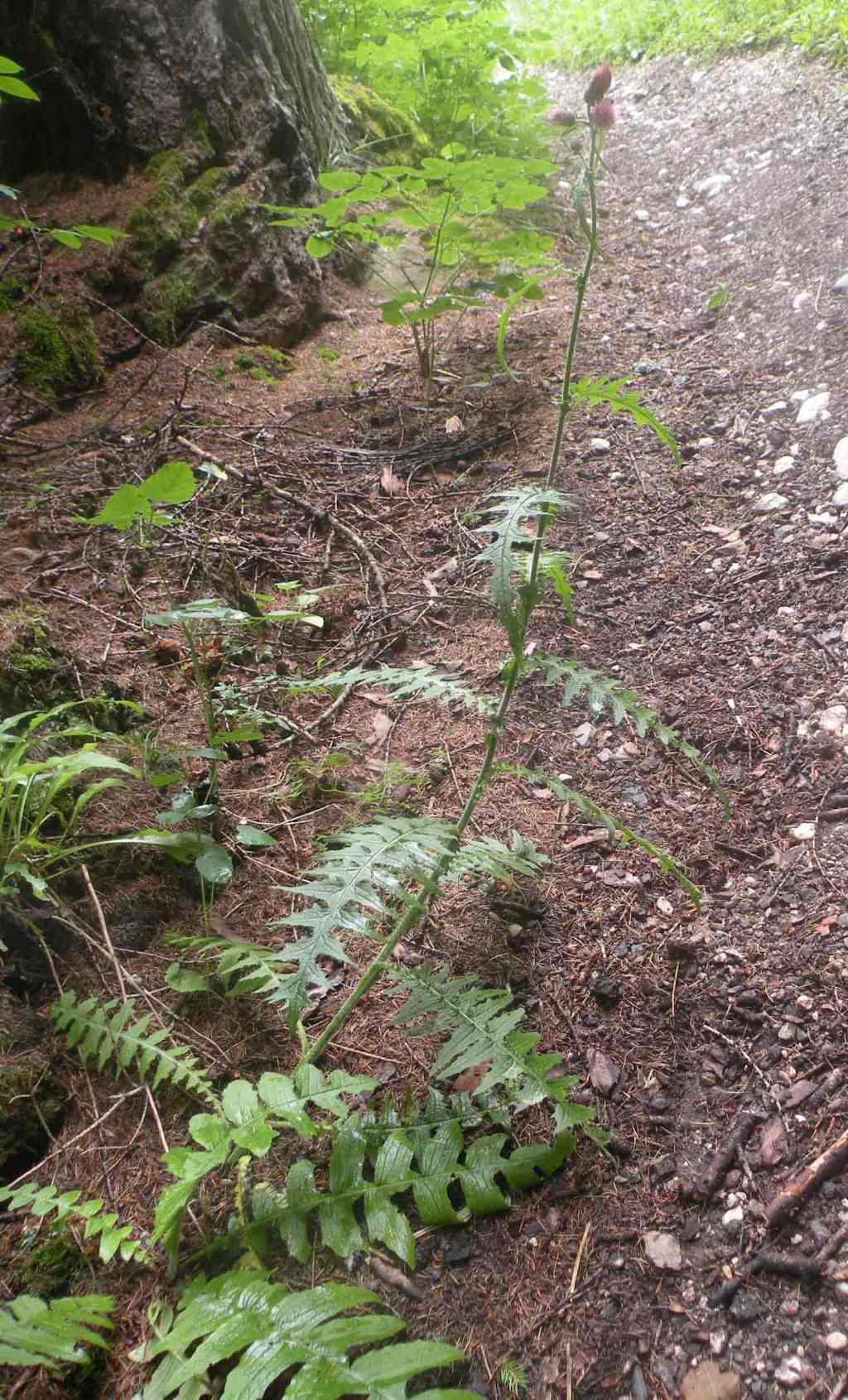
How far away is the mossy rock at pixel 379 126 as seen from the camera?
197 inches

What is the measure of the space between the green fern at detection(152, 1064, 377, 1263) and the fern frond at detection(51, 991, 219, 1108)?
0.32 feet

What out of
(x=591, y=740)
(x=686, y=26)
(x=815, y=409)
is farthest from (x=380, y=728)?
(x=686, y=26)

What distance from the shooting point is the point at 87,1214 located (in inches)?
48.8

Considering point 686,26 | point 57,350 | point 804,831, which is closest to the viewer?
point 804,831

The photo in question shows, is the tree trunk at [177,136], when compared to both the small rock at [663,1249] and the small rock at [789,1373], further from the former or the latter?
the small rock at [789,1373]

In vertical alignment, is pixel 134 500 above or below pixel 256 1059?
above

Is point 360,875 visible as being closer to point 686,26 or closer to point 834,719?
point 834,719

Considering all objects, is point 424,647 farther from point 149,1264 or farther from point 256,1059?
point 149,1264

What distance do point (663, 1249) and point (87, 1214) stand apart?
2.94 feet

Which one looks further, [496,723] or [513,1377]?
[496,723]

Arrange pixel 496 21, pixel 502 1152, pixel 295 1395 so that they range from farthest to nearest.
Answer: pixel 496 21
pixel 502 1152
pixel 295 1395

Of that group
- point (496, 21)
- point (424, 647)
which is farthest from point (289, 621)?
point (496, 21)

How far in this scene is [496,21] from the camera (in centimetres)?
590

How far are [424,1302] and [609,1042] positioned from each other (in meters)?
0.53
